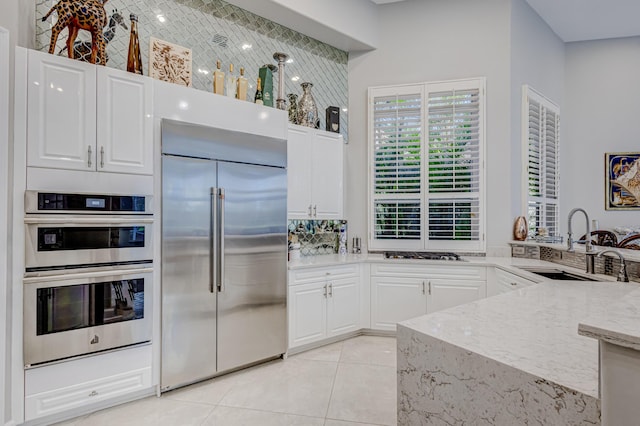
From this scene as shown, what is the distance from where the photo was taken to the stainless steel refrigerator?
2637mm

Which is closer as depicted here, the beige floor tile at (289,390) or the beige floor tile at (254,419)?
the beige floor tile at (254,419)

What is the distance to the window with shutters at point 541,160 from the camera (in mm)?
4223

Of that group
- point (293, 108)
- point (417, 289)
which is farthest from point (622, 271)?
point (293, 108)

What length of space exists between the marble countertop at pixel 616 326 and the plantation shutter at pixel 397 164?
3277 millimetres

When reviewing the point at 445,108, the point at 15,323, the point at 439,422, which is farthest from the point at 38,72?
the point at 445,108

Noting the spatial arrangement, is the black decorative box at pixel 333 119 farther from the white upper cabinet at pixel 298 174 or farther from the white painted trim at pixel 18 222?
the white painted trim at pixel 18 222

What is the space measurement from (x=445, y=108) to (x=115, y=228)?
354 cm

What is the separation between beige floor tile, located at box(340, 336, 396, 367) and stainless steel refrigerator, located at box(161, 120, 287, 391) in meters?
0.67

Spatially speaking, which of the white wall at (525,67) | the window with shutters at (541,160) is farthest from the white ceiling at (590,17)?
the window with shutters at (541,160)

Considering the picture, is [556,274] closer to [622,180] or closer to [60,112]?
[622,180]

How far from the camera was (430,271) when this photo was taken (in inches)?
146

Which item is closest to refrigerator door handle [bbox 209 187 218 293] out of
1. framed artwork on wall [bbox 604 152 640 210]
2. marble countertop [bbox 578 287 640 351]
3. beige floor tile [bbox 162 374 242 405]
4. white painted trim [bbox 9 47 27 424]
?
beige floor tile [bbox 162 374 242 405]

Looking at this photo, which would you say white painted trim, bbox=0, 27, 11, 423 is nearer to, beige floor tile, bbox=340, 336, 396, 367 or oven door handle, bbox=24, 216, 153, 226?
oven door handle, bbox=24, 216, 153, 226

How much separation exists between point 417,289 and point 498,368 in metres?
2.69
